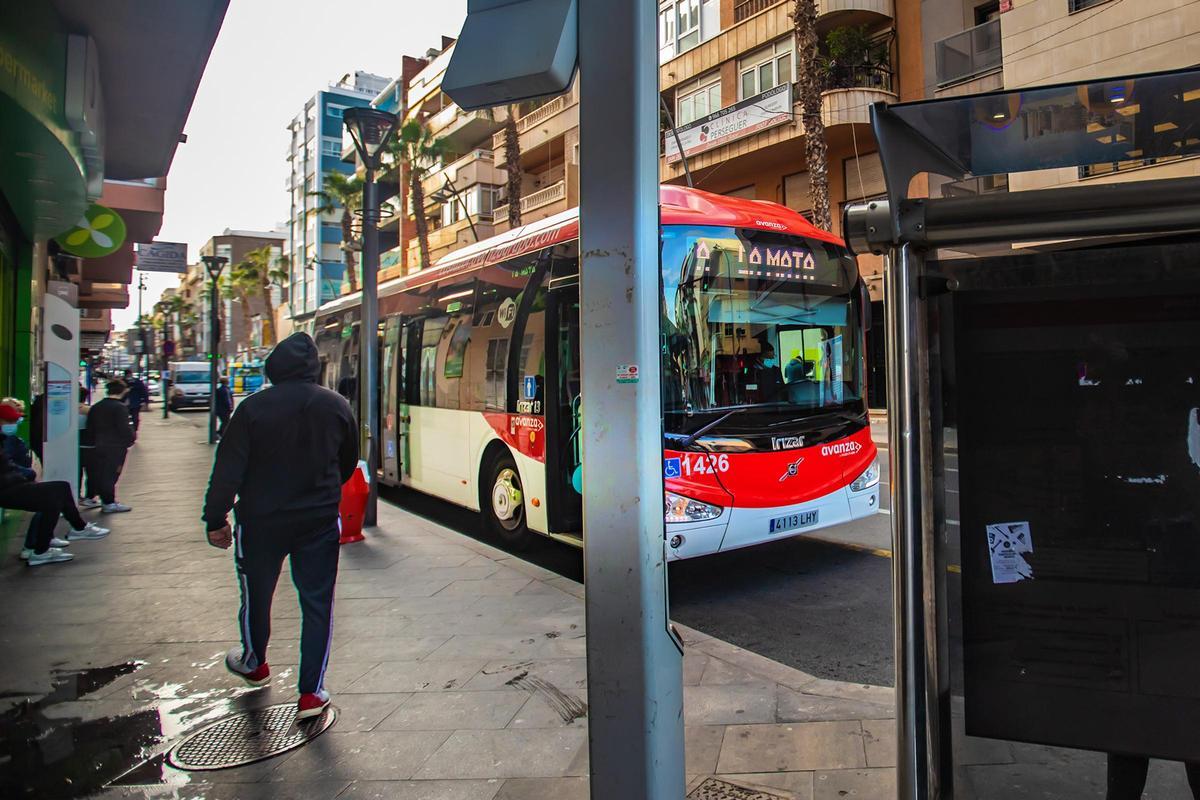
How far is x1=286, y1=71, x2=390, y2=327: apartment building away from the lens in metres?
74.5

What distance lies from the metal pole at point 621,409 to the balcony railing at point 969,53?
21278 mm

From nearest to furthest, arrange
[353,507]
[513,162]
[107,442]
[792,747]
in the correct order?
[792,747] → [353,507] → [107,442] → [513,162]

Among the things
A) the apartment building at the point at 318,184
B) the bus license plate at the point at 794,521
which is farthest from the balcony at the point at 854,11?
the apartment building at the point at 318,184

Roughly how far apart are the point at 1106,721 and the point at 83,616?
649 cm

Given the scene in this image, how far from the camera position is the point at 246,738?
387 centimetres

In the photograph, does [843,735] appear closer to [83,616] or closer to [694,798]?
[694,798]

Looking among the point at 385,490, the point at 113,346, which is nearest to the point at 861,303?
the point at 385,490

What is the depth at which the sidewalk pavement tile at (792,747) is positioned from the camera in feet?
11.0

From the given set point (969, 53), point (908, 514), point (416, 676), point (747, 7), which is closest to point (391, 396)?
point (416, 676)

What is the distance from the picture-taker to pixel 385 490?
1305cm

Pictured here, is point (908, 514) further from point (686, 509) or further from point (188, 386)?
point (188, 386)

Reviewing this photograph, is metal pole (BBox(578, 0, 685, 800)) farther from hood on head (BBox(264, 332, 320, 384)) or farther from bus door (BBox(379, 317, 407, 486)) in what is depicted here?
bus door (BBox(379, 317, 407, 486))

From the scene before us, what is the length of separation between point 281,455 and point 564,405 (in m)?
3.52

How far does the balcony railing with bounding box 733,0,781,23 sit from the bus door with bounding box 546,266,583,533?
71.1 feet
